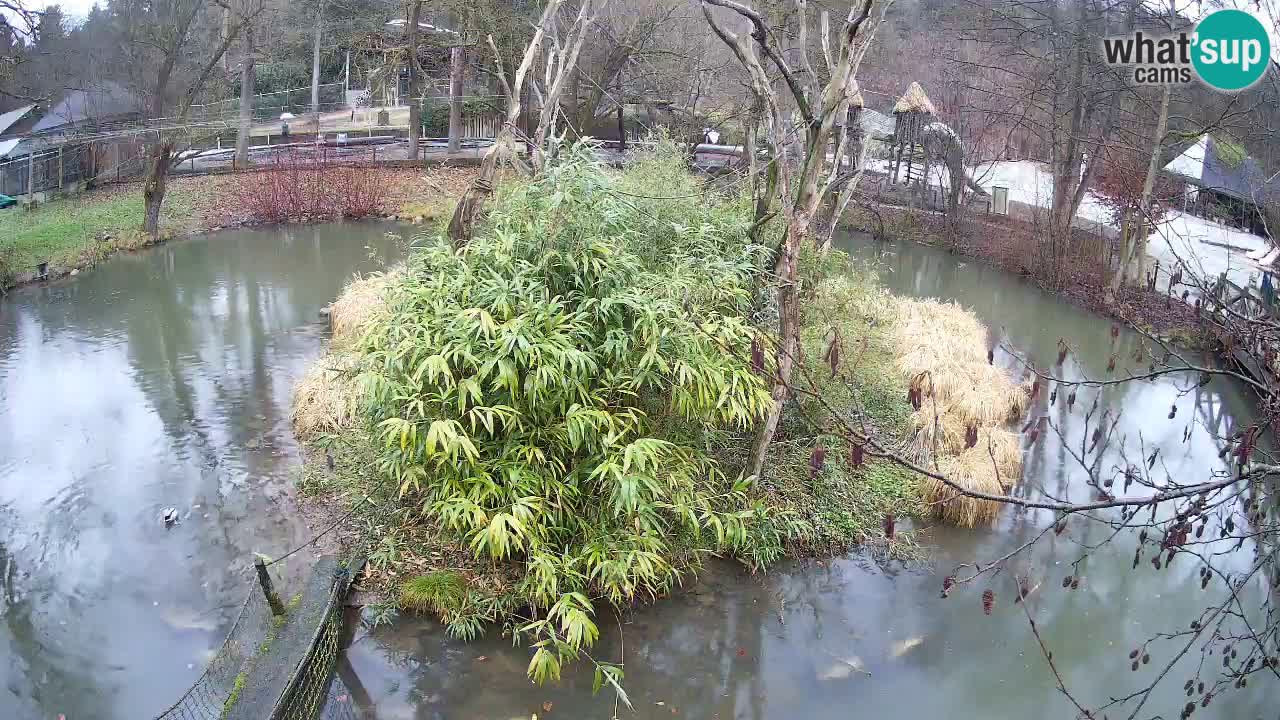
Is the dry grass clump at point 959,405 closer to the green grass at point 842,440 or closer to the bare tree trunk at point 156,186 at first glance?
the green grass at point 842,440

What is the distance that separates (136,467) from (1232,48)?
9339mm

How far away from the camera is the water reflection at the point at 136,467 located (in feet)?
17.0

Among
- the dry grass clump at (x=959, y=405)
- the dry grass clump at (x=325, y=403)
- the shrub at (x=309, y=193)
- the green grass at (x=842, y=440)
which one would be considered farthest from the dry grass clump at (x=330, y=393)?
the shrub at (x=309, y=193)

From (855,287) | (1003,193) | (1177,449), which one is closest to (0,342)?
(855,287)

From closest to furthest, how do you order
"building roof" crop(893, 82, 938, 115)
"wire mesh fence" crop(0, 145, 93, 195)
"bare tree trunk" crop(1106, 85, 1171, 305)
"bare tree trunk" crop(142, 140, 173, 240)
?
1. "bare tree trunk" crop(1106, 85, 1171, 305)
2. "bare tree trunk" crop(142, 140, 173, 240)
3. "wire mesh fence" crop(0, 145, 93, 195)
4. "building roof" crop(893, 82, 938, 115)

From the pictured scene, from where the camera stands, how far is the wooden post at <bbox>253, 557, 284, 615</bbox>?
501 cm

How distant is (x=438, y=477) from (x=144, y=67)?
57.0 feet

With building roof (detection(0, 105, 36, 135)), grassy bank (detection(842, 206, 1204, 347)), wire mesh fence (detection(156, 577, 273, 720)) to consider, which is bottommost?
wire mesh fence (detection(156, 577, 273, 720))

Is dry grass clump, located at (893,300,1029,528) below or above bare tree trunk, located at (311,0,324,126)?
below

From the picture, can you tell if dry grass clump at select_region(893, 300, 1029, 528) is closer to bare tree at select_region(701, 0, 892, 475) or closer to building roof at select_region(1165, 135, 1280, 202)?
bare tree at select_region(701, 0, 892, 475)

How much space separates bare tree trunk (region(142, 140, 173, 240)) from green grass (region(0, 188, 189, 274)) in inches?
10.3

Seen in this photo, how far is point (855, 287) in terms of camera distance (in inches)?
338

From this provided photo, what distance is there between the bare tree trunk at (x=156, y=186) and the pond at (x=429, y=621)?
14.1 ft

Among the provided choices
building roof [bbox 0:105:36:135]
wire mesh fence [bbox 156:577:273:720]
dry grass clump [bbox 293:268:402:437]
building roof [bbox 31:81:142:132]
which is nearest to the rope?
wire mesh fence [bbox 156:577:273:720]
